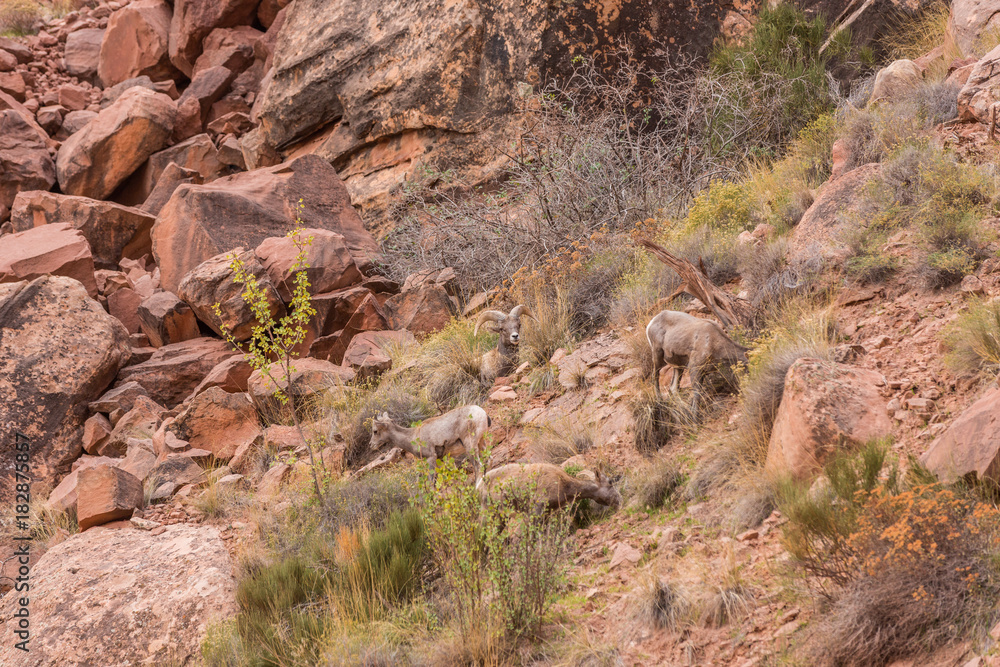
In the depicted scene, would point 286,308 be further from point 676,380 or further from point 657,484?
point 657,484

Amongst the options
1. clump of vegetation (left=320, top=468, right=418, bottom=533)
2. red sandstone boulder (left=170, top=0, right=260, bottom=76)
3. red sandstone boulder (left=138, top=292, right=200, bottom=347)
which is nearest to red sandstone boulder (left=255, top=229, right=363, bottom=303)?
red sandstone boulder (left=138, top=292, right=200, bottom=347)

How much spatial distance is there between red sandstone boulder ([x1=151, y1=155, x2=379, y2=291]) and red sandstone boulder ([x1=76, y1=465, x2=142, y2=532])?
16.7ft

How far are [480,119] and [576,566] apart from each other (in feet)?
28.7

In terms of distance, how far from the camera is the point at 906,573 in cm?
309

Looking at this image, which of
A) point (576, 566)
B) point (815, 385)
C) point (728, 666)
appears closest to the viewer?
point (728, 666)

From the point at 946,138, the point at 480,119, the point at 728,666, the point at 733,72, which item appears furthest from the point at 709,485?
the point at 480,119

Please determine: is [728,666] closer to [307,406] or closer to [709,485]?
[709,485]

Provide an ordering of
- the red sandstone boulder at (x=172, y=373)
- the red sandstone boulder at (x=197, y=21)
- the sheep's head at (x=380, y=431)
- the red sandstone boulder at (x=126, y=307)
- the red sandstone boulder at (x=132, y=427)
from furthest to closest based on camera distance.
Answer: the red sandstone boulder at (x=197, y=21)
the red sandstone boulder at (x=126, y=307)
the red sandstone boulder at (x=172, y=373)
the red sandstone boulder at (x=132, y=427)
the sheep's head at (x=380, y=431)

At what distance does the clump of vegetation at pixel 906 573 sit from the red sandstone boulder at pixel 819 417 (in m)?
0.72

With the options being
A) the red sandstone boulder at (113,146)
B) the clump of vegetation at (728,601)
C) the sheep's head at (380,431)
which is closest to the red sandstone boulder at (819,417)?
the clump of vegetation at (728,601)

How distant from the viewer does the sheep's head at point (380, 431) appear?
6.49 m

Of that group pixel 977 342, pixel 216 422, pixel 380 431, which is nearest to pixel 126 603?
pixel 380 431

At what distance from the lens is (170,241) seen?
11.9m

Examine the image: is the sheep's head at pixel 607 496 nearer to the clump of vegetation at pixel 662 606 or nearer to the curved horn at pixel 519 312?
the clump of vegetation at pixel 662 606
